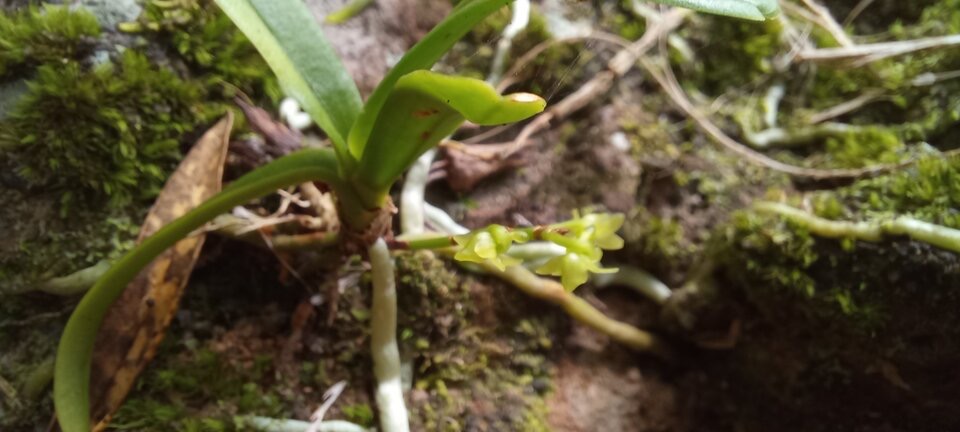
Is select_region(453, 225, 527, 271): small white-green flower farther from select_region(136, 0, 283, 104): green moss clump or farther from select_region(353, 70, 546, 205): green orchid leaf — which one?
select_region(136, 0, 283, 104): green moss clump

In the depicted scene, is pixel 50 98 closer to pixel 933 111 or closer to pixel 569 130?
pixel 569 130

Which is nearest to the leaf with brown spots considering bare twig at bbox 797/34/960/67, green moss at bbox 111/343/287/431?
green moss at bbox 111/343/287/431

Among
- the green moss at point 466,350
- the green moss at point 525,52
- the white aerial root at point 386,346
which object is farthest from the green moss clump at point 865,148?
the white aerial root at point 386,346

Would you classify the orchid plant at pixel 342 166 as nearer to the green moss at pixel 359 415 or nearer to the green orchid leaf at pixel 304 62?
the green orchid leaf at pixel 304 62

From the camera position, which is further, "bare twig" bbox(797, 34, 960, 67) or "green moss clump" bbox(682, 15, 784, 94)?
"green moss clump" bbox(682, 15, 784, 94)

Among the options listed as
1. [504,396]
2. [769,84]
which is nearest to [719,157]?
[769,84]

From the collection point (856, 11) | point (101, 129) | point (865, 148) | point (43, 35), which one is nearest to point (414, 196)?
point (101, 129)
